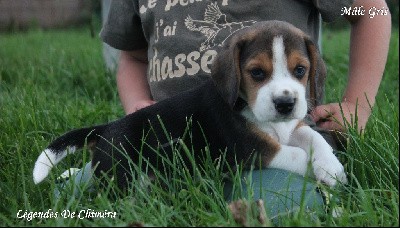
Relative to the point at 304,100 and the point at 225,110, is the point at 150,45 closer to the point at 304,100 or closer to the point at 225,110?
the point at 225,110

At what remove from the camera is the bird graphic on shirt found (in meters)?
3.43

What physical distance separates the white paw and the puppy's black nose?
25 cm

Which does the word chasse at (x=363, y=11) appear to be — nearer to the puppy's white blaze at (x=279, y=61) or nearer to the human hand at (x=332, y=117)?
the human hand at (x=332, y=117)

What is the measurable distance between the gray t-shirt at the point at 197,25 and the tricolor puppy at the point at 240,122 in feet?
1.56

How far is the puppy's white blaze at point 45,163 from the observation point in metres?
2.79

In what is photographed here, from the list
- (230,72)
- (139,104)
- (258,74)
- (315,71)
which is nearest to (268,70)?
(258,74)

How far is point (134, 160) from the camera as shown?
9.81ft

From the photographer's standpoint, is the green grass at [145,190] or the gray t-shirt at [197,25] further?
the gray t-shirt at [197,25]

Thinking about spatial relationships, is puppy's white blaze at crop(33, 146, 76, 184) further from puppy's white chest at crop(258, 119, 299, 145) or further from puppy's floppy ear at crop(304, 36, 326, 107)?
puppy's floppy ear at crop(304, 36, 326, 107)

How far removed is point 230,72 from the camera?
2.69 metres

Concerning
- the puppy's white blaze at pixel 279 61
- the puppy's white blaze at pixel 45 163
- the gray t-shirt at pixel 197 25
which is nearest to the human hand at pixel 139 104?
the gray t-shirt at pixel 197 25

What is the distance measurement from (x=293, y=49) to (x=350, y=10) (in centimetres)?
109

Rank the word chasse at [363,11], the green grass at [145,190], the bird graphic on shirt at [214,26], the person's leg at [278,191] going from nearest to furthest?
1. the green grass at [145,190]
2. the person's leg at [278,191]
3. the bird graphic on shirt at [214,26]
4. the word chasse at [363,11]

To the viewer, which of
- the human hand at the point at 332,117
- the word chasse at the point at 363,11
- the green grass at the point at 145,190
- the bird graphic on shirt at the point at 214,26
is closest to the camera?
the green grass at the point at 145,190
